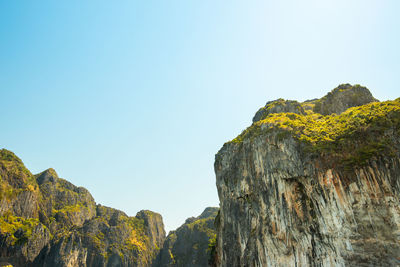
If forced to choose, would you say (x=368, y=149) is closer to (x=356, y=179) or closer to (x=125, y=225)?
(x=356, y=179)

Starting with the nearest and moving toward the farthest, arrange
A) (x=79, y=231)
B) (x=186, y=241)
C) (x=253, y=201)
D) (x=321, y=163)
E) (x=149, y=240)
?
(x=321, y=163) < (x=253, y=201) < (x=79, y=231) < (x=186, y=241) < (x=149, y=240)

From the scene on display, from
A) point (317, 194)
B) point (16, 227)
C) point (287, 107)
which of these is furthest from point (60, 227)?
point (317, 194)

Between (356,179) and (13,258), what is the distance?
72.2 meters

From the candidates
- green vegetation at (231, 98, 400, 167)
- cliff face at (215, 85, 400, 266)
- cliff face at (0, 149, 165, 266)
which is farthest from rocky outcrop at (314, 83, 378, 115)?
cliff face at (0, 149, 165, 266)

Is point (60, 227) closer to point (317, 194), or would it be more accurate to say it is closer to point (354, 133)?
point (317, 194)

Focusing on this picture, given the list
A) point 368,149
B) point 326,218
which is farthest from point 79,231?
point 368,149

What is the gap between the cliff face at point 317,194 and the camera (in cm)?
2070

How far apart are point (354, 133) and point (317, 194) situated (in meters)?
7.37

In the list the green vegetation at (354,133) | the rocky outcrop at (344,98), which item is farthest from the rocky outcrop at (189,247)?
the green vegetation at (354,133)

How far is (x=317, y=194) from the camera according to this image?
80.6ft

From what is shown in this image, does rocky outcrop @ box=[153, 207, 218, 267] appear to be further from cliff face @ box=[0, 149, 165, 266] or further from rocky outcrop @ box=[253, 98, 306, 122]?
rocky outcrop @ box=[253, 98, 306, 122]

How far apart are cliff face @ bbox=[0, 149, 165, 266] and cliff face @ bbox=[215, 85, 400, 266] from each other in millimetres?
50952

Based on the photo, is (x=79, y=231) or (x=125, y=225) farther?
(x=125, y=225)

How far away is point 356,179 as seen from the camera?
883 inches
